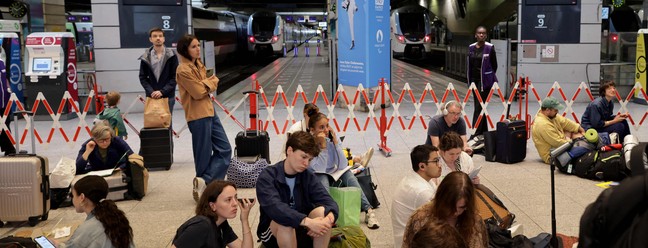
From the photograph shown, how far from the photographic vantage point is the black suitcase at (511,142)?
10438 millimetres

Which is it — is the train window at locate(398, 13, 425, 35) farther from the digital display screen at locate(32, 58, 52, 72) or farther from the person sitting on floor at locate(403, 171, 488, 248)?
the person sitting on floor at locate(403, 171, 488, 248)

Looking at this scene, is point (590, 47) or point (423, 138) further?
point (590, 47)

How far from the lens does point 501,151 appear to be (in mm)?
10547

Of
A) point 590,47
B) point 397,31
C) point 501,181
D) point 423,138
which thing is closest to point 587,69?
point 590,47

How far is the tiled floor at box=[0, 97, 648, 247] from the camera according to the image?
291 inches

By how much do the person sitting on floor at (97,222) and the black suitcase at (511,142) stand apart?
21.6 feet

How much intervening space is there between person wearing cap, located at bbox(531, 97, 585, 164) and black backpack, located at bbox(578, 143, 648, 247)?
7.60 metres

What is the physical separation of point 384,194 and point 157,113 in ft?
11.3

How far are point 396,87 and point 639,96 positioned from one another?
27.3 feet

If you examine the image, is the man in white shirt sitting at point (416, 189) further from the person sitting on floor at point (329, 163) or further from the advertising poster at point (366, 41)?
the advertising poster at point (366, 41)

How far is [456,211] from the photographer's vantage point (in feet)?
15.5

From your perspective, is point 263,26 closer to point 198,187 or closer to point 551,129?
point 551,129

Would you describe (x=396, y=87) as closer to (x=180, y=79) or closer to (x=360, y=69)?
(x=360, y=69)

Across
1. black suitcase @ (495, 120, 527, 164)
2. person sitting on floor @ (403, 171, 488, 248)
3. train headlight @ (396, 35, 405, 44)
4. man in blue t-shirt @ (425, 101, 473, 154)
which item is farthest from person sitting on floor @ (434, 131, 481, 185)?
train headlight @ (396, 35, 405, 44)
